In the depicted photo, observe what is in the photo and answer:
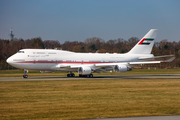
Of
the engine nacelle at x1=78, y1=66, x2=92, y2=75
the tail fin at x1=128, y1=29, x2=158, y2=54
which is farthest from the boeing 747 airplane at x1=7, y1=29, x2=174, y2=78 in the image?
the tail fin at x1=128, y1=29, x2=158, y2=54

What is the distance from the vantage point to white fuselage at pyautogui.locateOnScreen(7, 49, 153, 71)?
1674 inches

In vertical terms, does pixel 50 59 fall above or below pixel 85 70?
above

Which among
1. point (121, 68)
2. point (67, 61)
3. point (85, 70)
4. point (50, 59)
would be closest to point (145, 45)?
point (121, 68)

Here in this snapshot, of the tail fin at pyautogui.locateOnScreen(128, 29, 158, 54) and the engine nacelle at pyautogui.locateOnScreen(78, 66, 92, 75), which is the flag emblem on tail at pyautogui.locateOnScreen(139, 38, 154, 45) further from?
the engine nacelle at pyautogui.locateOnScreen(78, 66, 92, 75)

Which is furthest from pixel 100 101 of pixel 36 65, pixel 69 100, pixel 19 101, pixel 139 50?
pixel 139 50

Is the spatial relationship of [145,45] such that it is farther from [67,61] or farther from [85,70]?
[67,61]

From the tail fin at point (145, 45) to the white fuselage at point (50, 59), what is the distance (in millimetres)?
6024

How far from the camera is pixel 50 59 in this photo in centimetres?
4406

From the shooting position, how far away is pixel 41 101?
733 inches

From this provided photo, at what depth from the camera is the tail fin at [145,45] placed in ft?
177

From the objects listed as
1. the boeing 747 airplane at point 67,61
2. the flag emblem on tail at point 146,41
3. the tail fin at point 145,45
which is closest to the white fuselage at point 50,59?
the boeing 747 airplane at point 67,61

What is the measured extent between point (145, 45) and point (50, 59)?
21.1 metres

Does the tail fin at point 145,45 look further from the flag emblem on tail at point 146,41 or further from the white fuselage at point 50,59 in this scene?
the white fuselage at point 50,59

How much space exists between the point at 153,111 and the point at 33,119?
677 cm
